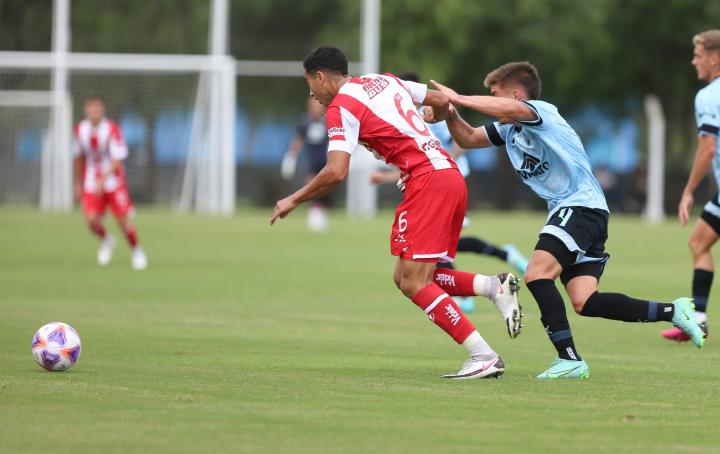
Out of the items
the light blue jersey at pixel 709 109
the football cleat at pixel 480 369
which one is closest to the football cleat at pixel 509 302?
the football cleat at pixel 480 369

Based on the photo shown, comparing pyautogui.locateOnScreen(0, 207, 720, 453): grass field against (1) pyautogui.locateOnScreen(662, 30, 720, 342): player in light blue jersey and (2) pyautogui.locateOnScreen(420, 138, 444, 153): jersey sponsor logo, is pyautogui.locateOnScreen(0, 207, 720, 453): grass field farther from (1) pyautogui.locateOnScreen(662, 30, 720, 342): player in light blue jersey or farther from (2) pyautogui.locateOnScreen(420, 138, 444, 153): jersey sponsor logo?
(2) pyautogui.locateOnScreen(420, 138, 444, 153): jersey sponsor logo

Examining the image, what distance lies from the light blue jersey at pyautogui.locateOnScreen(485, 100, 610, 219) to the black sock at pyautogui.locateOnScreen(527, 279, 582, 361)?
510mm

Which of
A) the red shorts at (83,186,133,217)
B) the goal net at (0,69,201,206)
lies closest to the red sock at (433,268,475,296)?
the red shorts at (83,186,133,217)

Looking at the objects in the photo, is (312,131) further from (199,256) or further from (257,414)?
(257,414)

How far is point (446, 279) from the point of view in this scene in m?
9.35

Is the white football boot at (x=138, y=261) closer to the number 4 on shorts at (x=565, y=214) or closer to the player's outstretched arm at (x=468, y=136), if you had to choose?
the player's outstretched arm at (x=468, y=136)

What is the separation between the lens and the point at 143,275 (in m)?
18.2

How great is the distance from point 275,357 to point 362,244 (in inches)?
599

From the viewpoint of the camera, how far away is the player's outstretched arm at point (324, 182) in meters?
8.52

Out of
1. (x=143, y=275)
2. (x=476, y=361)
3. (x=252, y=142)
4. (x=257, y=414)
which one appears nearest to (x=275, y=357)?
(x=476, y=361)

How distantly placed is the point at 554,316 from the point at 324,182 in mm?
1759

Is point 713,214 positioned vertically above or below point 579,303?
above

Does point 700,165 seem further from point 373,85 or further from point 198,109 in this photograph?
point 198,109

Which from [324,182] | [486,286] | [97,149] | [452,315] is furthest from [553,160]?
[97,149]
